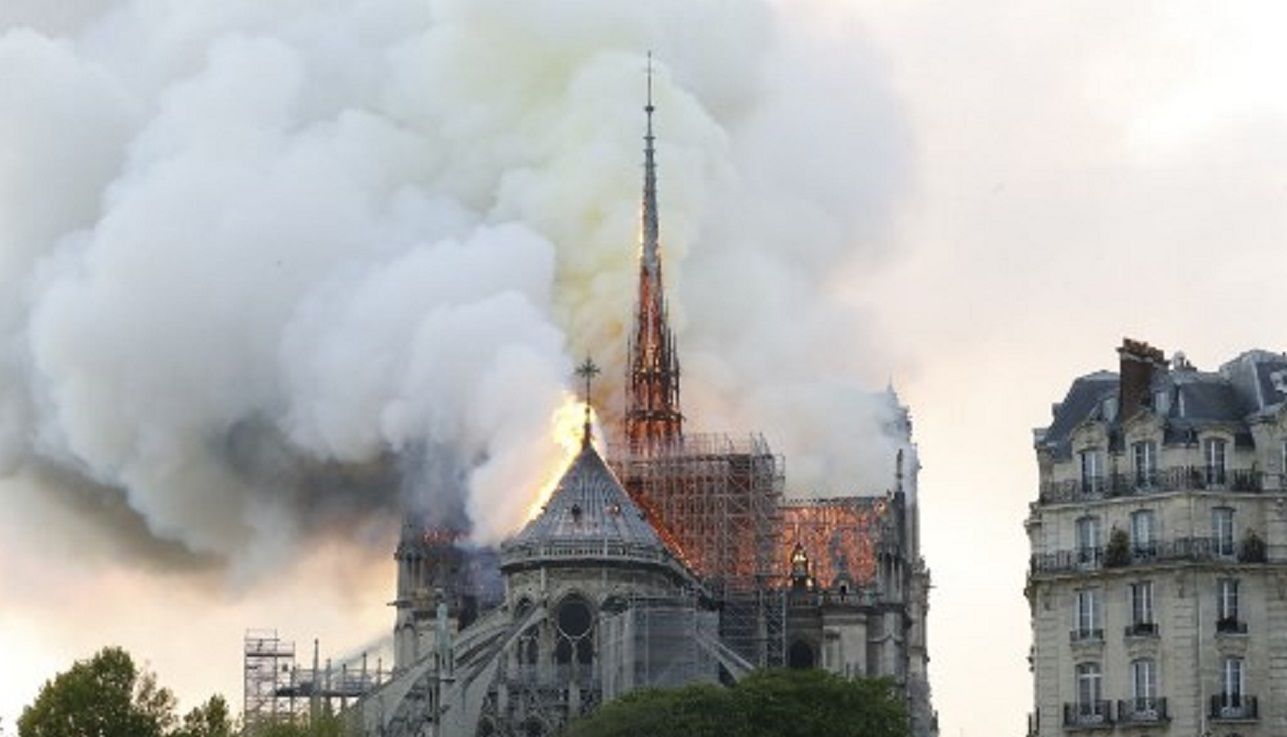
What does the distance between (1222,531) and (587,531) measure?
4281cm

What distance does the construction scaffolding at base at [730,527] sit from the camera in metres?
133

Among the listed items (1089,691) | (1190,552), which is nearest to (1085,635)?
(1089,691)

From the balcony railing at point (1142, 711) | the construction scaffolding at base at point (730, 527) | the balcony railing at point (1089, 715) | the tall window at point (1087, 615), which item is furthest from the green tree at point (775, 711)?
the construction scaffolding at base at point (730, 527)

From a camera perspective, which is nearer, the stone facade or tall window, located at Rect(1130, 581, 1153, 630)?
the stone facade

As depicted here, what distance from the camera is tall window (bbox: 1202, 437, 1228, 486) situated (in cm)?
8675

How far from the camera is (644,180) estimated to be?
150 m

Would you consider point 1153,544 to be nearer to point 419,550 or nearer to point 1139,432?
point 1139,432

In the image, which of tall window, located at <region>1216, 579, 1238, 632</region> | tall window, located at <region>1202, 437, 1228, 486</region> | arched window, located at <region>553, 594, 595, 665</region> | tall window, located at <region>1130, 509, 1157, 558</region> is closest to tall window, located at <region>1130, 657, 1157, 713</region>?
tall window, located at <region>1216, 579, 1238, 632</region>

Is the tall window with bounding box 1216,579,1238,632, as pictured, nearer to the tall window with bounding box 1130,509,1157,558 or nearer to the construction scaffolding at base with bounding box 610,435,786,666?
the tall window with bounding box 1130,509,1157,558

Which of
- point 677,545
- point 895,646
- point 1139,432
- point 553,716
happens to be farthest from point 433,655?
point 1139,432

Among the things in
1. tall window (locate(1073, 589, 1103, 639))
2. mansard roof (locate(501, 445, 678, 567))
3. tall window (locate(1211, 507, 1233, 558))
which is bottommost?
tall window (locate(1073, 589, 1103, 639))

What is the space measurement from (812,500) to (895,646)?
40.7ft

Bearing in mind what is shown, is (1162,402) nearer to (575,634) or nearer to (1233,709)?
(1233,709)

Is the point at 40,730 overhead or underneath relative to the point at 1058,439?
underneath
